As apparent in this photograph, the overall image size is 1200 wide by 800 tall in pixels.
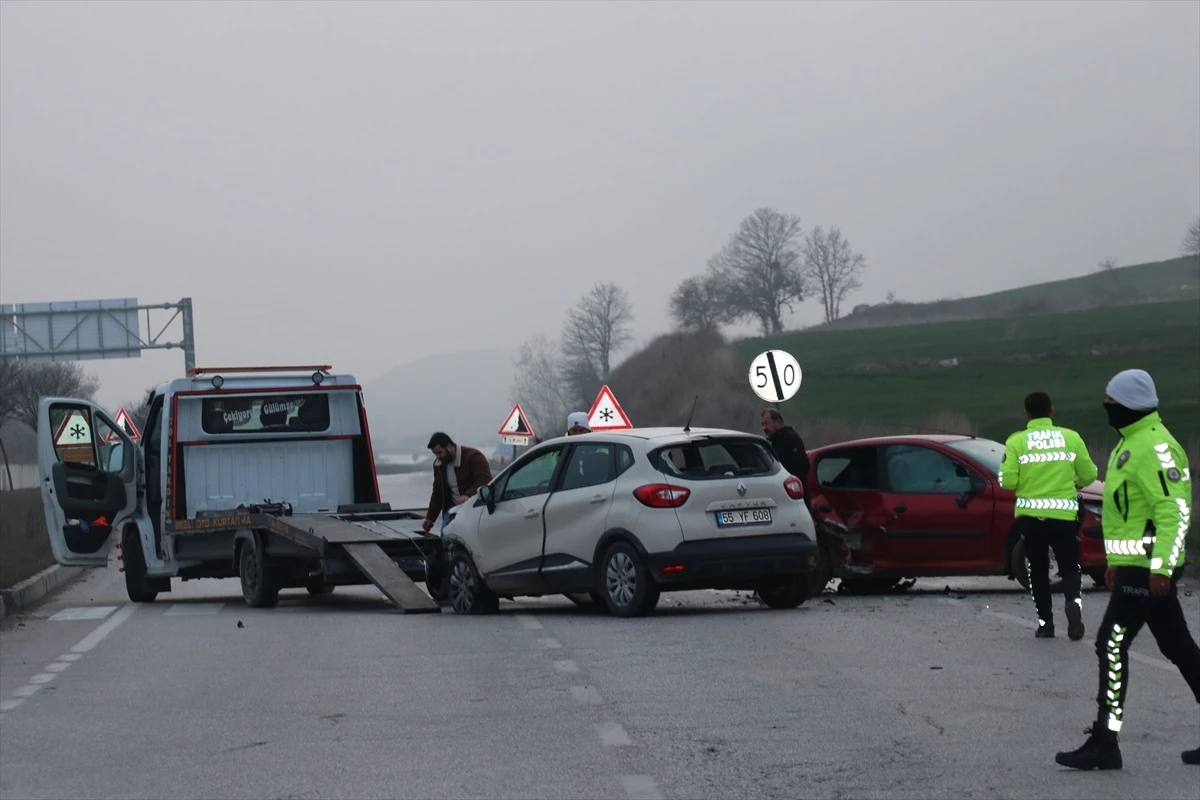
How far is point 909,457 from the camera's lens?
Answer: 15.8 metres

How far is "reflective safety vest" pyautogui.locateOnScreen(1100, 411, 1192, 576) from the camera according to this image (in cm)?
710

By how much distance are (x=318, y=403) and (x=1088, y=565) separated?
9243 millimetres

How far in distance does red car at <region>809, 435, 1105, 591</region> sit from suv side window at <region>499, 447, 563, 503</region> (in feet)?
8.95

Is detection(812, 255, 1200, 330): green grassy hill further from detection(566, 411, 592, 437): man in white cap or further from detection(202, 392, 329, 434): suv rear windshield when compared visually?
detection(202, 392, 329, 434): suv rear windshield

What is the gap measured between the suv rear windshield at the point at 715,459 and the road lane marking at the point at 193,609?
5755mm

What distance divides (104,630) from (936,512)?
793 centimetres

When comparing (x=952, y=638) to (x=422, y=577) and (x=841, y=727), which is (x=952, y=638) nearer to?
(x=841, y=727)

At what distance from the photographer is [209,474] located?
744 inches

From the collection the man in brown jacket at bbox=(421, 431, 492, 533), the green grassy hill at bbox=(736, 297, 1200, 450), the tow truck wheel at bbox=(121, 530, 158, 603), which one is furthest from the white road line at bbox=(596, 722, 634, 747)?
the green grassy hill at bbox=(736, 297, 1200, 450)

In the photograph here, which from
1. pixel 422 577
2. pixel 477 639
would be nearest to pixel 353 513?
pixel 422 577

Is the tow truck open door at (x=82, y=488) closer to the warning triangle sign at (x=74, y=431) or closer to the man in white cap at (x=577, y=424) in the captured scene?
the warning triangle sign at (x=74, y=431)

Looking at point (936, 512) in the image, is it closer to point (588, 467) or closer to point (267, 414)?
point (588, 467)

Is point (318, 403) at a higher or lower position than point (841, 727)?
higher

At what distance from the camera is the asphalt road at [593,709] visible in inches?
284
